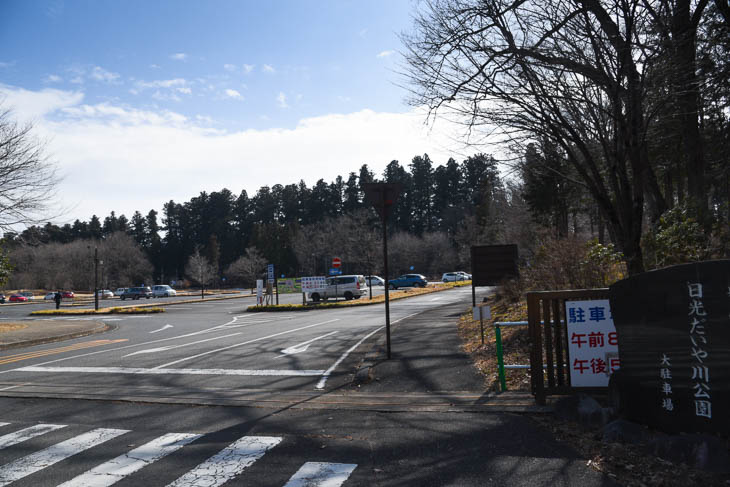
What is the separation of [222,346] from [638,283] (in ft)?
36.2

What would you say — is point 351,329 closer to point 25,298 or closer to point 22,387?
point 22,387

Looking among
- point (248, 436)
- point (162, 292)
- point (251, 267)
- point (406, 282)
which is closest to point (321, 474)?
point (248, 436)

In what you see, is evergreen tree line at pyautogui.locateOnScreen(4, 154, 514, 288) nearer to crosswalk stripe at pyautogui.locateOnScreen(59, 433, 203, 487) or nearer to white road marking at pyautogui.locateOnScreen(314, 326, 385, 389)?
white road marking at pyautogui.locateOnScreen(314, 326, 385, 389)

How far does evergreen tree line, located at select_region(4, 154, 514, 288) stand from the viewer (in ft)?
261

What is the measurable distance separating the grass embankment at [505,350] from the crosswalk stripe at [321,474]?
134 inches

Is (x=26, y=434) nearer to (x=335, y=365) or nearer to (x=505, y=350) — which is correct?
(x=335, y=365)

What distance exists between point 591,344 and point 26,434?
661 centimetres

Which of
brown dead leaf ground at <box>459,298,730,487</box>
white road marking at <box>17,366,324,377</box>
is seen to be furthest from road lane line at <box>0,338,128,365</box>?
brown dead leaf ground at <box>459,298,730,487</box>

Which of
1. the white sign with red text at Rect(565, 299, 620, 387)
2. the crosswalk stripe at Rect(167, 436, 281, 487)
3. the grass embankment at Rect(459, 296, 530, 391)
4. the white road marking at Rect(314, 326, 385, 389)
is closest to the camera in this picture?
the crosswalk stripe at Rect(167, 436, 281, 487)

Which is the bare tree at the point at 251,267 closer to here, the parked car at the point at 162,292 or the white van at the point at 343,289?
the parked car at the point at 162,292

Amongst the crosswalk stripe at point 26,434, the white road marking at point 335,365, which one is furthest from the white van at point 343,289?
the crosswalk stripe at point 26,434

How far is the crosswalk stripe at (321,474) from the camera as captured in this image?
4.15m

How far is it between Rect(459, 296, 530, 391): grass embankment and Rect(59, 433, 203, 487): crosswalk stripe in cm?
423

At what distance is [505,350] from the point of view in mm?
9570
